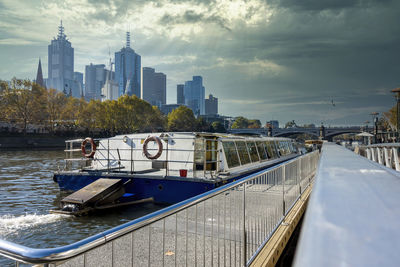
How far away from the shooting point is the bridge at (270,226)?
771 mm

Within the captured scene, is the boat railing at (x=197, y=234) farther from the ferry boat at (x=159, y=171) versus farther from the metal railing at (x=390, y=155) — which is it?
the ferry boat at (x=159, y=171)

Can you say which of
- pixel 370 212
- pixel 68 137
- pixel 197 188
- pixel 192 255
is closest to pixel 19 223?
pixel 197 188

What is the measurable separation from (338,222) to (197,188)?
10.9 meters

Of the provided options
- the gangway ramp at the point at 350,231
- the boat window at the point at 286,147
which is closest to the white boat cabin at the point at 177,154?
the boat window at the point at 286,147

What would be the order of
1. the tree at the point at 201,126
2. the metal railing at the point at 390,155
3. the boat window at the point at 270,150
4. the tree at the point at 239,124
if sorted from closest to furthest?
the metal railing at the point at 390,155
the boat window at the point at 270,150
the tree at the point at 201,126
the tree at the point at 239,124

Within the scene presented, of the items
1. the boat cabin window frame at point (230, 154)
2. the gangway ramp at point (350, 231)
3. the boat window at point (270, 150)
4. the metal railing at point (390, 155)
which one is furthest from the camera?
the boat window at point (270, 150)

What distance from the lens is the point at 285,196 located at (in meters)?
7.49

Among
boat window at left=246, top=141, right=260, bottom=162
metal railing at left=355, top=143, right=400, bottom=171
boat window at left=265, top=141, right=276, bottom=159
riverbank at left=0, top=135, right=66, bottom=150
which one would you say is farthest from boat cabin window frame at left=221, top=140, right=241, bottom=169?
riverbank at left=0, top=135, right=66, bottom=150

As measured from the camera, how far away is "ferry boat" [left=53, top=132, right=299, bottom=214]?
1170cm

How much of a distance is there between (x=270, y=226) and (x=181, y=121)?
101 meters

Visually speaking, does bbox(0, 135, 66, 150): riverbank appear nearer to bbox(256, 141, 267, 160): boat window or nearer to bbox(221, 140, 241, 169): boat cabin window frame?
bbox(256, 141, 267, 160): boat window

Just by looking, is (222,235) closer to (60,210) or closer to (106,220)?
(106,220)

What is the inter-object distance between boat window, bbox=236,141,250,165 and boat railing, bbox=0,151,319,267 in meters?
7.86

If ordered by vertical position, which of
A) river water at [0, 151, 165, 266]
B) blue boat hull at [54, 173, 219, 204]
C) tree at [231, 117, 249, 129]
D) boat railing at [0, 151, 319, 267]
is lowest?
river water at [0, 151, 165, 266]
